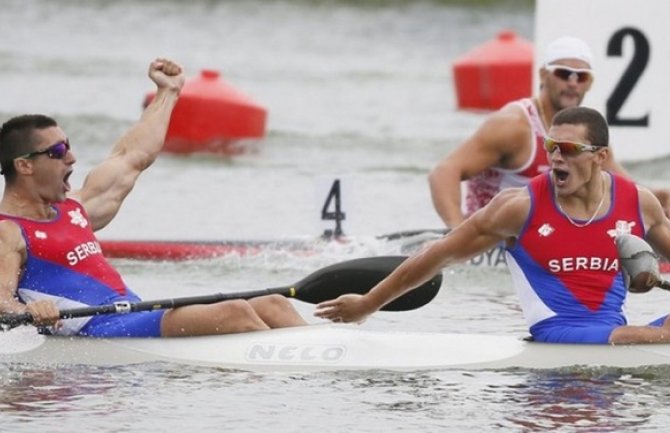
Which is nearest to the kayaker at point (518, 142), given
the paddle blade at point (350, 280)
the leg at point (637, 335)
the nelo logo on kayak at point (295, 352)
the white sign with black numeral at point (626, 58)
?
the paddle blade at point (350, 280)

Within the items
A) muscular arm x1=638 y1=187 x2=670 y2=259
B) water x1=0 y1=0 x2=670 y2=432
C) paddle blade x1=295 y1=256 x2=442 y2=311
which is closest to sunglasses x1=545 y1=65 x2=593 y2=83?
water x1=0 y1=0 x2=670 y2=432

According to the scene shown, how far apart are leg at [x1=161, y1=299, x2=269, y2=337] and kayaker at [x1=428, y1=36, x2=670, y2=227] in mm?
3044

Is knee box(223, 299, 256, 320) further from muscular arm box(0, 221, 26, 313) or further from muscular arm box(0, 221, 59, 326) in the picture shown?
muscular arm box(0, 221, 26, 313)

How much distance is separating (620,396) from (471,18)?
95.5 feet

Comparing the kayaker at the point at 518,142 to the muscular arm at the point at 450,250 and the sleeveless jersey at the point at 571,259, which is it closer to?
the sleeveless jersey at the point at 571,259

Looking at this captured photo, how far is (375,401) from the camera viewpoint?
342 inches

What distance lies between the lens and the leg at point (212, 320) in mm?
9102

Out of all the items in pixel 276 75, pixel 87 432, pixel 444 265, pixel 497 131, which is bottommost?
pixel 87 432

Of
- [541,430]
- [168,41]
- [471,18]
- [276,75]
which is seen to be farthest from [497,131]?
[471,18]

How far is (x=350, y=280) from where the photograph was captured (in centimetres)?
965

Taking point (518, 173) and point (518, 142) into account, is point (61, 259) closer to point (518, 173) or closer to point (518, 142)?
point (518, 142)

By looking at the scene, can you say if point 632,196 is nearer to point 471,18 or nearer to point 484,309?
point 484,309

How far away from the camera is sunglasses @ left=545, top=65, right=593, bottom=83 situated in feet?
37.7

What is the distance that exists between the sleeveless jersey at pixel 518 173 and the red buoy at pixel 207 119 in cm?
769
